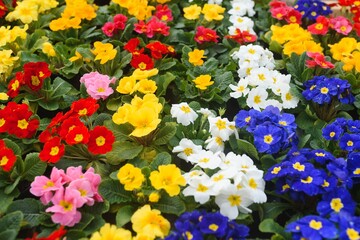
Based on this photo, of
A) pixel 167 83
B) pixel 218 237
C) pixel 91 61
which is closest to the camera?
pixel 218 237

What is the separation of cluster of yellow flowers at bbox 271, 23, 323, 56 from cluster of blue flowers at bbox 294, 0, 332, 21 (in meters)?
0.27

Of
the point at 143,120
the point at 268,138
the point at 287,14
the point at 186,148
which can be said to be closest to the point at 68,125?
the point at 143,120

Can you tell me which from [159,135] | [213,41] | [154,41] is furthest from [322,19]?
[159,135]

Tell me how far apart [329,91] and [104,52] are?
1294 mm

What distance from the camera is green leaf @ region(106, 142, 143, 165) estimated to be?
227 cm

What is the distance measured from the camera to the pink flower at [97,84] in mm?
2572

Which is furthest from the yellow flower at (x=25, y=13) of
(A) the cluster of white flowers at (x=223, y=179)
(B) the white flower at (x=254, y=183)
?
(B) the white flower at (x=254, y=183)

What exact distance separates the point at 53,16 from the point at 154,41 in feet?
2.64

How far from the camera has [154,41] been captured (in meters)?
3.12

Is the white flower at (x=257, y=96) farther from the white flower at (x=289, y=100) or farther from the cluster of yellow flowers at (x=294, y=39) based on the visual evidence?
the cluster of yellow flowers at (x=294, y=39)

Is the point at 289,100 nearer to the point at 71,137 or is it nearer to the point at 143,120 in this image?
the point at 143,120

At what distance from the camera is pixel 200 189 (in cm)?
202

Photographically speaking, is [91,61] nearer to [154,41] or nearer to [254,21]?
[154,41]

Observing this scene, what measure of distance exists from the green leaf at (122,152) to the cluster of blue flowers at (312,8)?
176 cm
